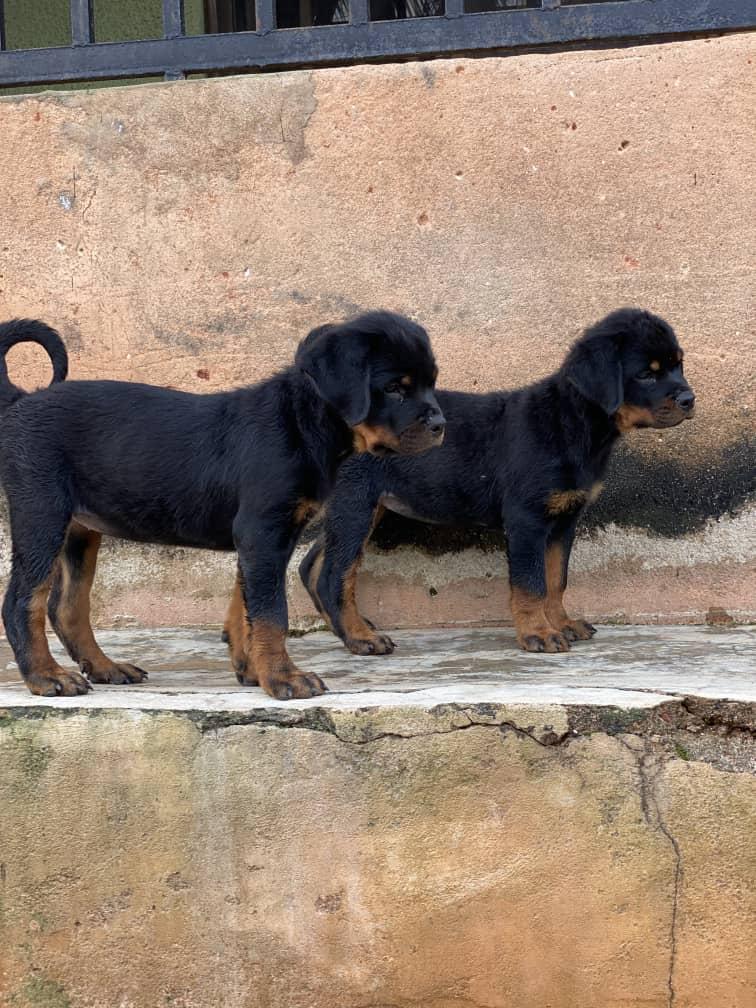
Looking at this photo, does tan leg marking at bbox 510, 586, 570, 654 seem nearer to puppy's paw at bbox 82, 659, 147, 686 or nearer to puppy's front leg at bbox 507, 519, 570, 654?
puppy's front leg at bbox 507, 519, 570, 654

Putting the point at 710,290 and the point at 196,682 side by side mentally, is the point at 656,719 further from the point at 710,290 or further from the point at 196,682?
the point at 710,290

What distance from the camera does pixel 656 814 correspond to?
11.5ft

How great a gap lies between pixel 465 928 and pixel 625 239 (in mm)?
3066

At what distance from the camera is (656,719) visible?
3.59 m

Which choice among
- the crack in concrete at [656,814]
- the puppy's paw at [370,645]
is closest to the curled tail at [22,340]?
the puppy's paw at [370,645]

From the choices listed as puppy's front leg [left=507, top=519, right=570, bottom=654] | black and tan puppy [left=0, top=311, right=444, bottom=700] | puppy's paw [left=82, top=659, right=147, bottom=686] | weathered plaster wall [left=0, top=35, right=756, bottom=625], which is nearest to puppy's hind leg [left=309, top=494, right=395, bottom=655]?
weathered plaster wall [left=0, top=35, right=756, bottom=625]

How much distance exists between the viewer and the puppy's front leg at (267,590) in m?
3.92

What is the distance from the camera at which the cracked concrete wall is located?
3.50m

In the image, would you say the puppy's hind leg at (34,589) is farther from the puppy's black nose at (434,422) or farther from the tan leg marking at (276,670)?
the puppy's black nose at (434,422)

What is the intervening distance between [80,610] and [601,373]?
2152 mm

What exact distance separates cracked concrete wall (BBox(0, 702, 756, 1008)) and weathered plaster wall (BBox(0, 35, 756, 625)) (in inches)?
72.0

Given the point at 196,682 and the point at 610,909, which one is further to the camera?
the point at 196,682

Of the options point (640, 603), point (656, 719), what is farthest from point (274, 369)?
point (656, 719)

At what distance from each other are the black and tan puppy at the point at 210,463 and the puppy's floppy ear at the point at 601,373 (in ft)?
3.10
